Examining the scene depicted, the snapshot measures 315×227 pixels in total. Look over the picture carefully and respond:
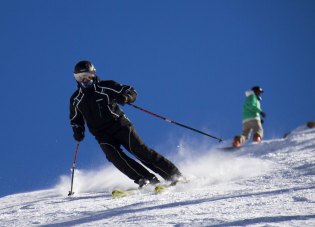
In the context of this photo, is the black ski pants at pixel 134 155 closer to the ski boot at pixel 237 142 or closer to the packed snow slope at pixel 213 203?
the packed snow slope at pixel 213 203

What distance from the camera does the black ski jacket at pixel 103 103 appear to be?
6617 millimetres

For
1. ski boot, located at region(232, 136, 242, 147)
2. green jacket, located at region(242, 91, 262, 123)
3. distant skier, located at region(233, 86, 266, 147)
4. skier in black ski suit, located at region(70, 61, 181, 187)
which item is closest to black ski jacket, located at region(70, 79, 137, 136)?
skier in black ski suit, located at region(70, 61, 181, 187)

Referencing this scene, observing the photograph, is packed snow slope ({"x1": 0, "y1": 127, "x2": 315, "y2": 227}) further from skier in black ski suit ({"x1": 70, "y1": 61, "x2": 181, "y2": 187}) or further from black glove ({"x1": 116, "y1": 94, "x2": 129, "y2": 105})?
black glove ({"x1": 116, "y1": 94, "x2": 129, "y2": 105})

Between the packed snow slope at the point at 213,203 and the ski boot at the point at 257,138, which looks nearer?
the packed snow slope at the point at 213,203

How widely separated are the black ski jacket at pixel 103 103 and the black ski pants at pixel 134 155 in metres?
0.12

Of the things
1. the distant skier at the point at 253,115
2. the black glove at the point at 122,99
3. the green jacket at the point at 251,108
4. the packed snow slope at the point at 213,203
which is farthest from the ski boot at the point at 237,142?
the black glove at the point at 122,99

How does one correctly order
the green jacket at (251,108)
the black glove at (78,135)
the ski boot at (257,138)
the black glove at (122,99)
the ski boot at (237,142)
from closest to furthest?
1. the black glove at (122,99)
2. the black glove at (78,135)
3. the ski boot at (237,142)
4. the ski boot at (257,138)
5. the green jacket at (251,108)

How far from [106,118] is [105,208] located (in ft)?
6.47

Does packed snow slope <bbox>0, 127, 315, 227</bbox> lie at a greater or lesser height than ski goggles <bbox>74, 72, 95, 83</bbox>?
lesser

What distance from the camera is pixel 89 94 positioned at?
6.68 meters

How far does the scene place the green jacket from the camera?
12883 millimetres

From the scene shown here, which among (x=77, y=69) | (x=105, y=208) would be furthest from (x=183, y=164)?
(x=105, y=208)

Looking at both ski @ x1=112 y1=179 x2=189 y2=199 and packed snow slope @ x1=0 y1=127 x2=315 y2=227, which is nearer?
packed snow slope @ x1=0 y1=127 x2=315 y2=227

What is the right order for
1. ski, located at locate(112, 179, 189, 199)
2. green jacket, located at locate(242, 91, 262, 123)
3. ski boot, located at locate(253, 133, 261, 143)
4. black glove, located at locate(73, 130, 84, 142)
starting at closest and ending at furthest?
1. ski, located at locate(112, 179, 189, 199)
2. black glove, located at locate(73, 130, 84, 142)
3. ski boot, located at locate(253, 133, 261, 143)
4. green jacket, located at locate(242, 91, 262, 123)
